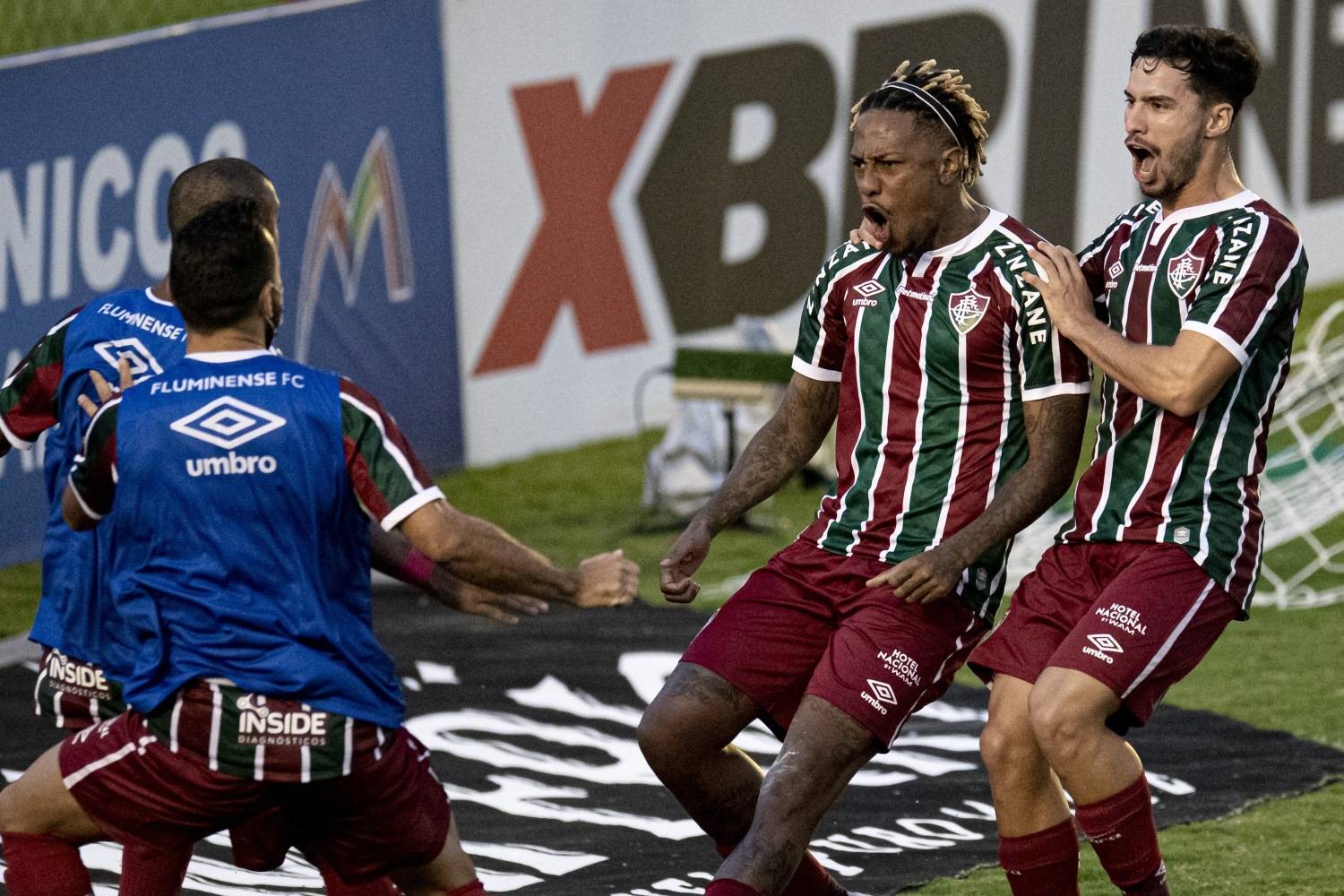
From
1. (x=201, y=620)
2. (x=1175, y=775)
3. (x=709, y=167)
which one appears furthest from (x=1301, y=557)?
(x=201, y=620)

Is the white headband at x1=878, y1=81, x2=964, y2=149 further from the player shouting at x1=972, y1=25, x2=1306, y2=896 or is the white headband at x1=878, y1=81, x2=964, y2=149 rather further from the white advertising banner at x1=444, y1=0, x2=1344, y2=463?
the white advertising banner at x1=444, y1=0, x2=1344, y2=463

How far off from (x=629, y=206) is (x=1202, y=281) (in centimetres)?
787

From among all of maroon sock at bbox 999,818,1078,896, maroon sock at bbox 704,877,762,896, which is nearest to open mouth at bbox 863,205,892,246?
maroon sock at bbox 999,818,1078,896

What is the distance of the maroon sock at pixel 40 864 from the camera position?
13.7 ft

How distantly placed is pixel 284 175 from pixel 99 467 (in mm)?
6906

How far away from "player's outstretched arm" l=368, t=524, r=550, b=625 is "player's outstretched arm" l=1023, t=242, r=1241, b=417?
4.49ft

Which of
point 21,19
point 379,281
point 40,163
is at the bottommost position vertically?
point 379,281

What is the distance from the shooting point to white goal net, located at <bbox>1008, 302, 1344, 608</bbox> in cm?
906

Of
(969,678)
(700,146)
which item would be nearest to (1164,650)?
(969,678)

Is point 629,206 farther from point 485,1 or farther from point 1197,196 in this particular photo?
point 1197,196

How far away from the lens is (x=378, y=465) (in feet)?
12.5

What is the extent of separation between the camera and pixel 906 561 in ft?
15.2

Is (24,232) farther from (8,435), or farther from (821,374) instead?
(821,374)

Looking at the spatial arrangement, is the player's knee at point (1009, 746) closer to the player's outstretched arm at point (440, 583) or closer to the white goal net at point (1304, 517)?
the player's outstretched arm at point (440, 583)
